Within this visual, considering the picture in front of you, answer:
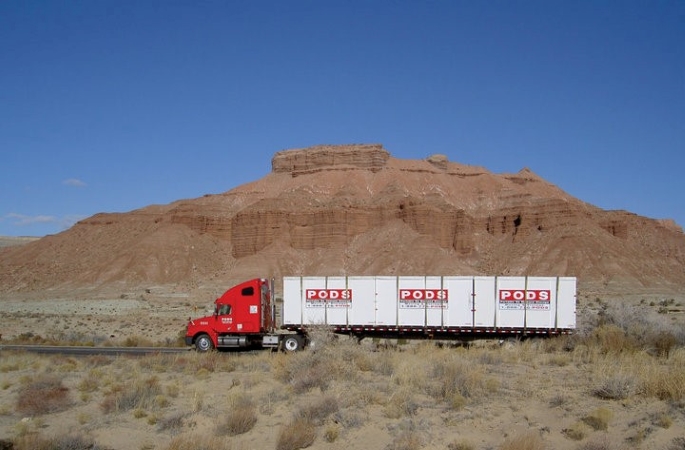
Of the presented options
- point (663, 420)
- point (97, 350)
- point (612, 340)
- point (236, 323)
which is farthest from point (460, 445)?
point (97, 350)

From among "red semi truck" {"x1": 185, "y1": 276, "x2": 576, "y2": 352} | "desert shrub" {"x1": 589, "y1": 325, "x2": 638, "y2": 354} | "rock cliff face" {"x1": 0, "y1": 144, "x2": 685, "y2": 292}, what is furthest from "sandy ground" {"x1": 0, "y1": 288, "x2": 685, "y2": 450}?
"rock cliff face" {"x1": 0, "y1": 144, "x2": 685, "y2": 292}

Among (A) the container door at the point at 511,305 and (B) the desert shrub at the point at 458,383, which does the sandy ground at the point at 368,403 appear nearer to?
(B) the desert shrub at the point at 458,383

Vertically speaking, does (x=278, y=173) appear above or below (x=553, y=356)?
above

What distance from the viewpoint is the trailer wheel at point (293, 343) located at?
78.1 ft

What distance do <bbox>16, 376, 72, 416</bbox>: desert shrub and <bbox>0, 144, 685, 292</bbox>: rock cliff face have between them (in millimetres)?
→ 69881

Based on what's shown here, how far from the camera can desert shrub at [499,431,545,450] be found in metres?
9.90

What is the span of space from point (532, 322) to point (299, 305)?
29.4 ft

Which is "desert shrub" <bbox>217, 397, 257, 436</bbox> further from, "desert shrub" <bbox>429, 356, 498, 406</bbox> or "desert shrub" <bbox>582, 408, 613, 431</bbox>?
"desert shrub" <bbox>582, 408, 613, 431</bbox>

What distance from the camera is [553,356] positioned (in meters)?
18.8

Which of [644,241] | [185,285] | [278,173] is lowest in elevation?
[185,285]

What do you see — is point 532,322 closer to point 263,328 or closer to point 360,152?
point 263,328

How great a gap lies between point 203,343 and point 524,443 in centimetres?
1642

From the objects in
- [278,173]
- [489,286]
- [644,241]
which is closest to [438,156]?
[278,173]

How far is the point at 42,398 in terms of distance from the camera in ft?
46.2
